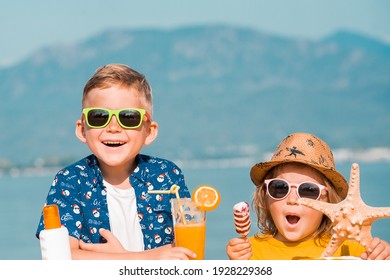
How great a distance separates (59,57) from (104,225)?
83.1 meters

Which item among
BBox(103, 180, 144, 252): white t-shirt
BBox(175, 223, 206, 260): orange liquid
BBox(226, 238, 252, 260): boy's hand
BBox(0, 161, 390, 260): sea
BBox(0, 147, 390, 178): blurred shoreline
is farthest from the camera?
BBox(0, 147, 390, 178): blurred shoreline

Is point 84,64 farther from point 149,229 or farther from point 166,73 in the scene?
point 149,229

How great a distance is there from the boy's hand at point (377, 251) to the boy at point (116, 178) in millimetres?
821

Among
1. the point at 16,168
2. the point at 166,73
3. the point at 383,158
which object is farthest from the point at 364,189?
the point at 166,73

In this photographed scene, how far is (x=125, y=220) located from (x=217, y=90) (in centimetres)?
7412

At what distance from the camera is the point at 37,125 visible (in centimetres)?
7131

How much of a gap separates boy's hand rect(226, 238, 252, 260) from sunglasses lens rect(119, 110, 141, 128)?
668 millimetres

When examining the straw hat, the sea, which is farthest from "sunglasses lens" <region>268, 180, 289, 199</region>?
the sea

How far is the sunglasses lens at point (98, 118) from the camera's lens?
134 inches

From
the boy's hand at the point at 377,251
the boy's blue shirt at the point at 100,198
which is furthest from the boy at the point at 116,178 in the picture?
the boy's hand at the point at 377,251

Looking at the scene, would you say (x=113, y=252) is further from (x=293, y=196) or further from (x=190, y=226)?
(x=293, y=196)

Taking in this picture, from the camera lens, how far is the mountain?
218 feet

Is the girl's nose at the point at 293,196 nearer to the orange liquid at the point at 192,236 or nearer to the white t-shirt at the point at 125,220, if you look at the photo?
the orange liquid at the point at 192,236

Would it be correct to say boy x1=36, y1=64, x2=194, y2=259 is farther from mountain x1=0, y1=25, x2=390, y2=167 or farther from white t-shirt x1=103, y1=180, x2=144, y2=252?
mountain x1=0, y1=25, x2=390, y2=167
